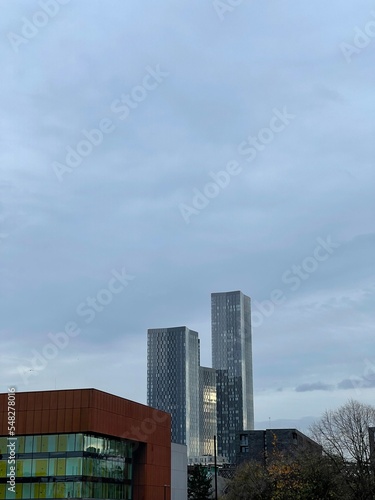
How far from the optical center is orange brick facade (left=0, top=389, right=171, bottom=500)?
60.3m

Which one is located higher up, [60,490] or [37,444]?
[37,444]

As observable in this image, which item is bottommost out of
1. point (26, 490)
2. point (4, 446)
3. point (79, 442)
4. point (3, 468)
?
point (26, 490)

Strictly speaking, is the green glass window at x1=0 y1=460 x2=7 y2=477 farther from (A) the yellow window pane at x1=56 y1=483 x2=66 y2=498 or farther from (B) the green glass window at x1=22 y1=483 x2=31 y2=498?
(A) the yellow window pane at x1=56 y1=483 x2=66 y2=498

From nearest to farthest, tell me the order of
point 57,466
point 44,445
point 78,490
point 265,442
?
point 78,490 < point 57,466 < point 44,445 < point 265,442

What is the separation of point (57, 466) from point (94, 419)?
5091 mm

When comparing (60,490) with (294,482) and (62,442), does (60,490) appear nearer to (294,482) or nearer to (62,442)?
(62,442)

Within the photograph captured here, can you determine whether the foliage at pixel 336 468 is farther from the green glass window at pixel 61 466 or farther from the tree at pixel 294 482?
the green glass window at pixel 61 466

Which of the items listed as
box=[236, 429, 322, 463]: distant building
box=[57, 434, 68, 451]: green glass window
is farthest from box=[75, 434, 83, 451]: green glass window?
box=[236, 429, 322, 463]: distant building

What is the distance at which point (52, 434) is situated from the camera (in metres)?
60.9

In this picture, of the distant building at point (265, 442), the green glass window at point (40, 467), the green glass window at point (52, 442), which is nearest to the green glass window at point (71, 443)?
the green glass window at point (52, 442)

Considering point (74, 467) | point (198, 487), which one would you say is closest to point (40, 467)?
point (74, 467)

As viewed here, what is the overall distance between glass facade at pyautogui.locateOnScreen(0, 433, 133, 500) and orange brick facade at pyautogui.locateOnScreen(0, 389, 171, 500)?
3.29 feet

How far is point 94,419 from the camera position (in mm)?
60281

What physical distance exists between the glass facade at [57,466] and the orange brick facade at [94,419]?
1.00 metres
